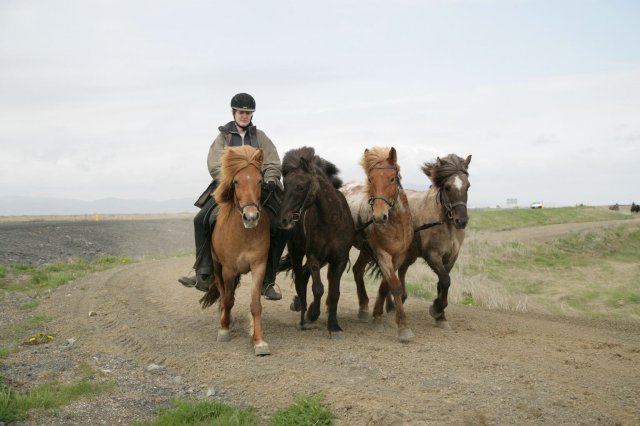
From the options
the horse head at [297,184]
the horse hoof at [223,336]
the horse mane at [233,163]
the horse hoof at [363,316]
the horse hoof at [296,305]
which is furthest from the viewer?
the horse hoof at [296,305]

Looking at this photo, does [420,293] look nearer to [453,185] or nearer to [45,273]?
[453,185]

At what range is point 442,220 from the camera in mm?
9148

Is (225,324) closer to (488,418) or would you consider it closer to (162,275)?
(488,418)

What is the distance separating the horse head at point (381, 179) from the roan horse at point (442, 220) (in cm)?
109

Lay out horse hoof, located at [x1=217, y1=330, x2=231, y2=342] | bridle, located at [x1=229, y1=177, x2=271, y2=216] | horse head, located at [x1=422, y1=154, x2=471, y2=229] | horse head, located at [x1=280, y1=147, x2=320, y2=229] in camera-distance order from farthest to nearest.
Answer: horse head, located at [x1=422, y1=154, x2=471, y2=229] → horse hoof, located at [x1=217, y1=330, x2=231, y2=342] → horse head, located at [x1=280, y1=147, x2=320, y2=229] → bridle, located at [x1=229, y1=177, x2=271, y2=216]

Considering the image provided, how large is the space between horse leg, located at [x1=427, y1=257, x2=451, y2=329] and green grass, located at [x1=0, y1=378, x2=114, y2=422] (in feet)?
16.6

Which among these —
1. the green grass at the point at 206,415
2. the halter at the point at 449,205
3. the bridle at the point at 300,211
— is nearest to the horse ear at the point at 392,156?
the bridle at the point at 300,211

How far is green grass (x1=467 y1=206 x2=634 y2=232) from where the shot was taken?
43.1 meters

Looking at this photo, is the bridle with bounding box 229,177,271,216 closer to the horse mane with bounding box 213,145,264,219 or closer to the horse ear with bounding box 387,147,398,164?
the horse mane with bounding box 213,145,264,219

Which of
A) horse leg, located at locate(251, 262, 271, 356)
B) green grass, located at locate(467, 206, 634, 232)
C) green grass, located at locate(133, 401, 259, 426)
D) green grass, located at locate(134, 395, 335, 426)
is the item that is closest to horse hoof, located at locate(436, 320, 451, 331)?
horse leg, located at locate(251, 262, 271, 356)

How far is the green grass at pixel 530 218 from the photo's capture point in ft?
141

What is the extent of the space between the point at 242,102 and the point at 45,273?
40.4 feet

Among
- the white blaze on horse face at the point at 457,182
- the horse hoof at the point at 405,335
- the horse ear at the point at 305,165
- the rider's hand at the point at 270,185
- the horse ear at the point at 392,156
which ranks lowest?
the horse hoof at the point at 405,335

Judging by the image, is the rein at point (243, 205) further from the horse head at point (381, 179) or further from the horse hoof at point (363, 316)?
the horse hoof at point (363, 316)
